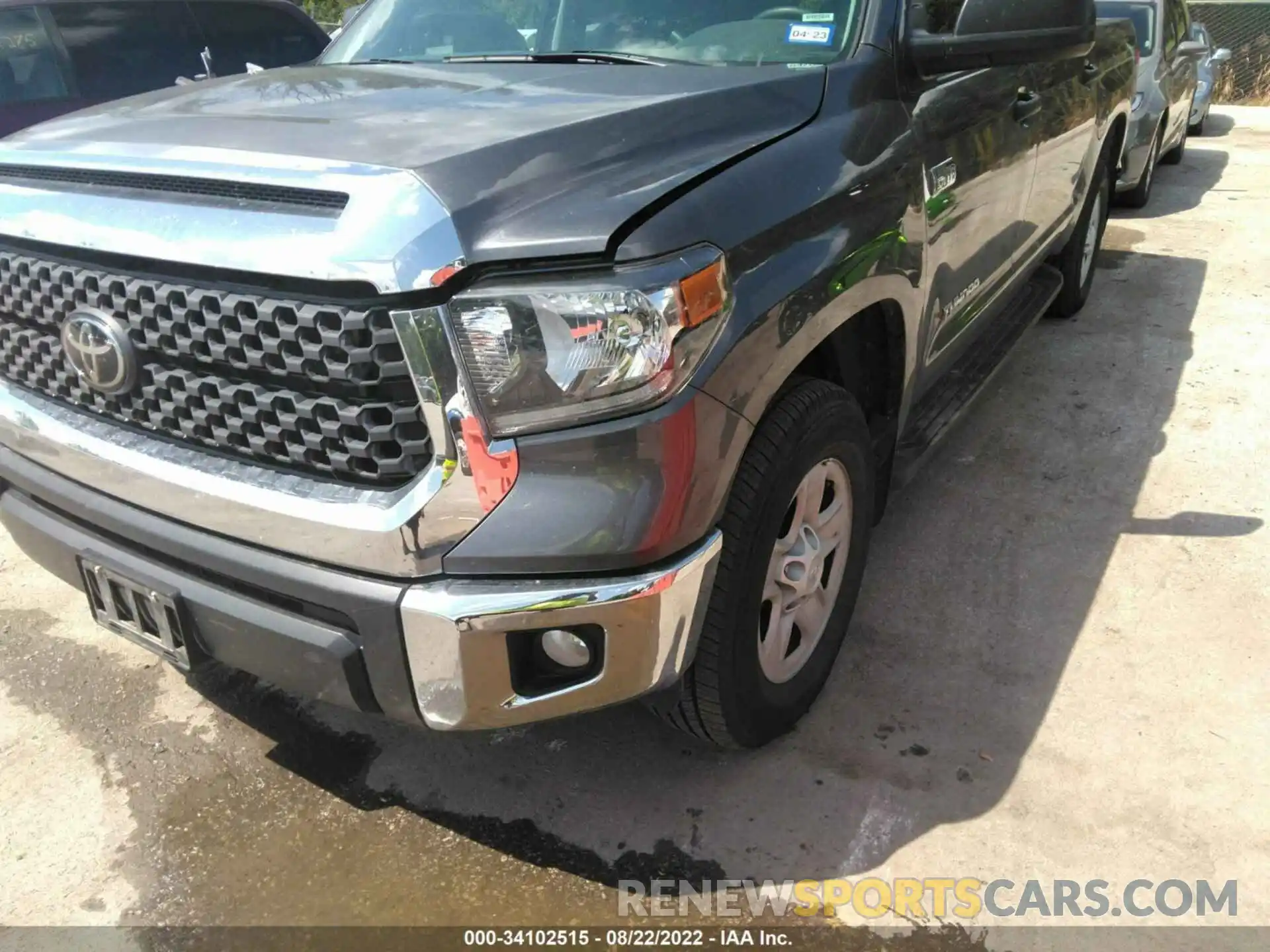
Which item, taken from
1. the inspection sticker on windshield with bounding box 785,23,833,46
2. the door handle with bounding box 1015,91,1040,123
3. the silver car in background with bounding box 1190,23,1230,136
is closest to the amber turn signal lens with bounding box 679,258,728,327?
the inspection sticker on windshield with bounding box 785,23,833,46

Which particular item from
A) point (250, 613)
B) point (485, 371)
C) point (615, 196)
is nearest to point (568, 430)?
point (485, 371)

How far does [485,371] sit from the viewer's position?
5.40ft

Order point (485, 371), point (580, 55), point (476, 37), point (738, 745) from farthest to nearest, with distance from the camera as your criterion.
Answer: point (476, 37) < point (580, 55) < point (738, 745) < point (485, 371)

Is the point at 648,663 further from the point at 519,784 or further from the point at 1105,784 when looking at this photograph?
the point at 1105,784

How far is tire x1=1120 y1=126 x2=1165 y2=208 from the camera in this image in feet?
24.9

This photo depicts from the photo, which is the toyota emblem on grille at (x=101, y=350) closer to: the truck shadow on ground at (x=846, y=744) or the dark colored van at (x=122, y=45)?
the truck shadow on ground at (x=846, y=744)

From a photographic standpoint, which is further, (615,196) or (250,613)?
(250,613)

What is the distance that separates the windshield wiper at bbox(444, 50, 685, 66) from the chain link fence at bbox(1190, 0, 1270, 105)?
15.1 metres

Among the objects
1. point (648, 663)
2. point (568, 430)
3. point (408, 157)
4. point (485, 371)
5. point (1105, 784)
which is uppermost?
point (408, 157)

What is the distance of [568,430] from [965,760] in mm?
1385

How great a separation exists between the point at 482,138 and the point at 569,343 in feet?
1.58

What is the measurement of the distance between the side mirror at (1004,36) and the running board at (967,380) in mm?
1020

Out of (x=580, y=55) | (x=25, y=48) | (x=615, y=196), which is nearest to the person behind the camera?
(x=615, y=196)

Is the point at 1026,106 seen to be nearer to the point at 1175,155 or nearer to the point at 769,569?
the point at 769,569
